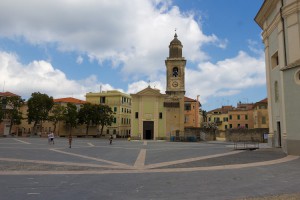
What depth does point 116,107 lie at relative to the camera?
78.2 m

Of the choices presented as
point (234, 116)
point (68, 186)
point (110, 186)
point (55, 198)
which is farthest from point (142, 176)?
point (234, 116)

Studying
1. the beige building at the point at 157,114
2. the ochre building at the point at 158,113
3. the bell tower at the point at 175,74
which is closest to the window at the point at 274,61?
the ochre building at the point at 158,113

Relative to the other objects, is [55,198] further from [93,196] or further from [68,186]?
[68,186]

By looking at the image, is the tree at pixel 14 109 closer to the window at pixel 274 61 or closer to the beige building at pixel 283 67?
the beige building at pixel 283 67

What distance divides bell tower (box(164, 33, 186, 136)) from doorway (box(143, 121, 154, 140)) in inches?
141

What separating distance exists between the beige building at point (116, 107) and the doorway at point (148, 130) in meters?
16.9

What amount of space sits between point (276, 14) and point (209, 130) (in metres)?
36.0

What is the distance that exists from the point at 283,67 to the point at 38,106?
5683 centimetres

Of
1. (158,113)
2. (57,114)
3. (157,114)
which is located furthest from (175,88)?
(57,114)

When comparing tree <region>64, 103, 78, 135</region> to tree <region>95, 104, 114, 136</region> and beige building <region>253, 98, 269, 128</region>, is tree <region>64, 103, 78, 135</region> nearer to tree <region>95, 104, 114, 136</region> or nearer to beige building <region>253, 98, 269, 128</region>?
tree <region>95, 104, 114, 136</region>

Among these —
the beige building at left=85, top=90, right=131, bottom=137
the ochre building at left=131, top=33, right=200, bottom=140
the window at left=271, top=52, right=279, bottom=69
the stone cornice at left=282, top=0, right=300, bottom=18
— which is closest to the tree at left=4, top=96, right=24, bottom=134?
the beige building at left=85, top=90, right=131, bottom=137

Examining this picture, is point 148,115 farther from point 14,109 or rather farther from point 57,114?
point 14,109

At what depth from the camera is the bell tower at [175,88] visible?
6034 centimetres

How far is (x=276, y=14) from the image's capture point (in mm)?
22875
